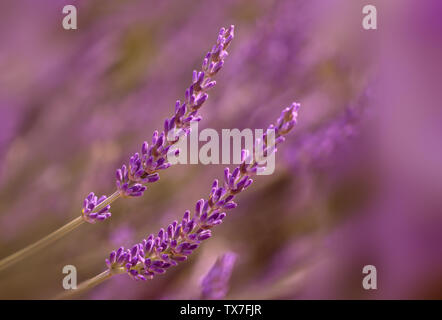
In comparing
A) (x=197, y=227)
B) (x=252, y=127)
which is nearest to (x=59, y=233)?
(x=197, y=227)

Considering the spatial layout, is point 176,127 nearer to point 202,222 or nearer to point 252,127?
point 202,222

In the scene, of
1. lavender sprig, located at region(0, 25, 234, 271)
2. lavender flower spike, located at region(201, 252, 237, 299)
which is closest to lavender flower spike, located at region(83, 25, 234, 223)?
lavender sprig, located at region(0, 25, 234, 271)

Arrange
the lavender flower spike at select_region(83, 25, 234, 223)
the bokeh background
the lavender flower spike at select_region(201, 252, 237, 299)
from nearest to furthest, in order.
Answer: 1. the lavender flower spike at select_region(83, 25, 234, 223)
2. the lavender flower spike at select_region(201, 252, 237, 299)
3. the bokeh background

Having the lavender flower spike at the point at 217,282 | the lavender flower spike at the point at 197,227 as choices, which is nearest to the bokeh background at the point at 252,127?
the lavender flower spike at the point at 217,282

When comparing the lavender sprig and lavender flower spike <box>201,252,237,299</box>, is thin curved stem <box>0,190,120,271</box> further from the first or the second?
lavender flower spike <box>201,252,237,299</box>

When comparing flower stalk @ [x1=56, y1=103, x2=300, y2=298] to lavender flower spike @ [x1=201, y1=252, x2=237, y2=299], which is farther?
lavender flower spike @ [x1=201, y1=252, x2=237, y2=299]
